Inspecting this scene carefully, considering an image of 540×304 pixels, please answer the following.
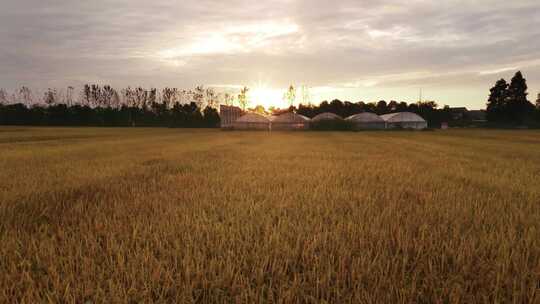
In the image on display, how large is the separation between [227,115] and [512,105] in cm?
6793

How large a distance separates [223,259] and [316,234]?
92 cm

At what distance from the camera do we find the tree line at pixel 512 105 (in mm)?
64438

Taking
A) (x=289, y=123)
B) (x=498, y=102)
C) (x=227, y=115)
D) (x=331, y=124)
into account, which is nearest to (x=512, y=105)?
(x=498, y=102)

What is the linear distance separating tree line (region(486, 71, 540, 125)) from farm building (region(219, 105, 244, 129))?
62.9 m

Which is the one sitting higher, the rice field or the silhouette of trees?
the silhouette of trees

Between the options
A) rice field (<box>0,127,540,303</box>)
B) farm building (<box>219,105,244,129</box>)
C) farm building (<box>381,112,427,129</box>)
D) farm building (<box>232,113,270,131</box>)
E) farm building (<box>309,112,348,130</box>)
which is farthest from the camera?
farm building (<box>381,112,427,129</box>)

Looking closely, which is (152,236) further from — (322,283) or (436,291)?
(436,291)

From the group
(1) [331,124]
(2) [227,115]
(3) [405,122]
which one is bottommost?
(1) [331,124]

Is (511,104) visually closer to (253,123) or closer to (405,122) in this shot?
(405,122)

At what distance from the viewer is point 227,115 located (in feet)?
207

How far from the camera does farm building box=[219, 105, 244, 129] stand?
61812mm

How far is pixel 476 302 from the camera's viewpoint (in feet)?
5.23

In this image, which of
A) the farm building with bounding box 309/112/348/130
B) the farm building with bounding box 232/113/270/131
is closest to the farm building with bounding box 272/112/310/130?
the farm building with bounding box 232/113/270/131

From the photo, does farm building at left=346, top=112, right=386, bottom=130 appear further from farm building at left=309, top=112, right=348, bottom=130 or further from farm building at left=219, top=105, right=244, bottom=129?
farm building at left=219, top=105, right=244, bottom=129
